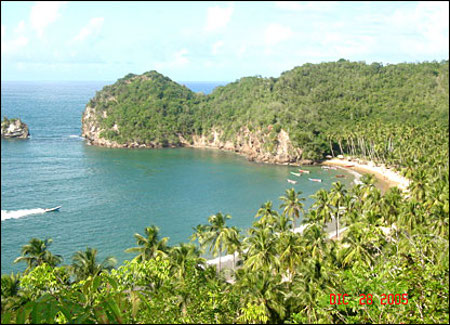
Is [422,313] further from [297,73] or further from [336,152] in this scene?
[297,73]

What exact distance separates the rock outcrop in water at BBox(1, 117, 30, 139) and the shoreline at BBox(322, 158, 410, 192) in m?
70.2

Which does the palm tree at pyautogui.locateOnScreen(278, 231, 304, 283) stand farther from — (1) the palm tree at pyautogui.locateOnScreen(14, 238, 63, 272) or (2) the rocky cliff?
(2) the rocky cliff

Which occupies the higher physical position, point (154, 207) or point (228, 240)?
point (228, 240)

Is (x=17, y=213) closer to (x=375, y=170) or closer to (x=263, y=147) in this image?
(x=263, y=147)

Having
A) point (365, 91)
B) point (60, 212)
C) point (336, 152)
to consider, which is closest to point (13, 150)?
point (60, 212)

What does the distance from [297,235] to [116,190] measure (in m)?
38.2

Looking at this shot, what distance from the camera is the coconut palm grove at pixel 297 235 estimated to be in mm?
7957

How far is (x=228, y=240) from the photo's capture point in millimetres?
28531

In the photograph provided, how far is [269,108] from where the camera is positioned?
3720 inches

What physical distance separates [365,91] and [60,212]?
3135 inches

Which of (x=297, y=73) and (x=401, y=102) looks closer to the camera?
(x=401, y=102)

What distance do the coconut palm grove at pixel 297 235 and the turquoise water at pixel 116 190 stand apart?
3379mm

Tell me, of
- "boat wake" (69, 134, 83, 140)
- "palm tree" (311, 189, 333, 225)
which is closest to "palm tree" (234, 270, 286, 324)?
"palm tree" (311, 189, 333, 225)

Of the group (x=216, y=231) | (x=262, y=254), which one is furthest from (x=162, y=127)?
(x=262, y=254)
